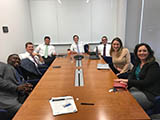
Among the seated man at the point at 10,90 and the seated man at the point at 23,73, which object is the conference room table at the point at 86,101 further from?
the seated man at the point at 23,73

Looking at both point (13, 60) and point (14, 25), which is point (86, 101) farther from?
point (14, 25)

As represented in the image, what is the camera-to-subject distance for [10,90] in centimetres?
175

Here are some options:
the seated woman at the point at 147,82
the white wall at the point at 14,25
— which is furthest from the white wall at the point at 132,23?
the white wall at the point at 14,25

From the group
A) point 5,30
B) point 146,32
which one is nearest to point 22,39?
point 5,30

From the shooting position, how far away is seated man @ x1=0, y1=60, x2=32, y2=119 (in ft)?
5.38

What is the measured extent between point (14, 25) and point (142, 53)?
3.10 metres

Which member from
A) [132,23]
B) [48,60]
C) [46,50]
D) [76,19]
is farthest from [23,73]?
[132,23]

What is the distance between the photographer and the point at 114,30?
522 centimetres

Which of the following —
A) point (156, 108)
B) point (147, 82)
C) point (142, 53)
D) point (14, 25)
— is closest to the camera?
point (156, 108)

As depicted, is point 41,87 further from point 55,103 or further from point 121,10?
point 121,10

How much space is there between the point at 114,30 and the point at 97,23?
73 cm

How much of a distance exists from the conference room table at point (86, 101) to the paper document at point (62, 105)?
0.04 m

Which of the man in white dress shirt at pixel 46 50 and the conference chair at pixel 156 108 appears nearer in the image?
the conference chair at pixel 156 108

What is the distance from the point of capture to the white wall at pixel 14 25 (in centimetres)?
286
